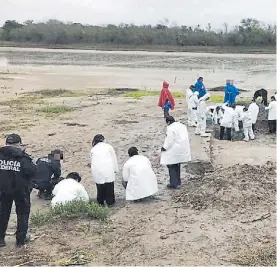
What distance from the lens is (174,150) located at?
9766 mm

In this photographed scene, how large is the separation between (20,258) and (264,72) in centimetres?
3872

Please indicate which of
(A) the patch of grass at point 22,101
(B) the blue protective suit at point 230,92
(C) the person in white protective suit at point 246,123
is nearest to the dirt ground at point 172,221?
(C) the person in white protective suit at point 246,123

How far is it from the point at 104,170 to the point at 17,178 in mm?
2186

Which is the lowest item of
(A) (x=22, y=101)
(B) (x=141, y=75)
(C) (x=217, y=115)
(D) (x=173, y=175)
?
(B) (x=141, y=75)

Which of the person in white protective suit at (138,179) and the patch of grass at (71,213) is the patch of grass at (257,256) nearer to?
the patch of grass at (71,213)

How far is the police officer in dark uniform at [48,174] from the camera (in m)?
9.41

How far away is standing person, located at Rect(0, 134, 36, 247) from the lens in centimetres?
688

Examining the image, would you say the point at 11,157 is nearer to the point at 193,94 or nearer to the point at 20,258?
the point at 20,258

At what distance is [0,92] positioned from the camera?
90.5 feet

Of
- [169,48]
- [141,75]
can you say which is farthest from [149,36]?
[141,75]

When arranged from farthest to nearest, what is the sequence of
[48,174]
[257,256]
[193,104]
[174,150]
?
1. [193,104]
2. [174,150]
3. [48,174]
4. [257,256]

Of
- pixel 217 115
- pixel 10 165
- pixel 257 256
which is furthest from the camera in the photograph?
pixel 217 115

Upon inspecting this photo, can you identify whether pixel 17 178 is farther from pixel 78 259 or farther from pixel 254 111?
pixel 254 111

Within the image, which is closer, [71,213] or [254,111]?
[71,213]
